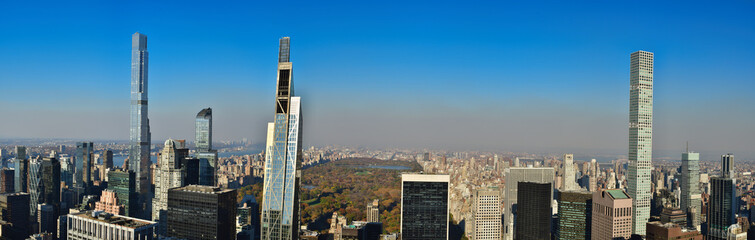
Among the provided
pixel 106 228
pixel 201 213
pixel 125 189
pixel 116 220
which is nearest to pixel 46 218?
pixel 125 189

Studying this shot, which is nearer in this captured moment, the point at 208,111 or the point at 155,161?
the point at 155,161

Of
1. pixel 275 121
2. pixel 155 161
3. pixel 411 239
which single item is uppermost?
pixel 275 121

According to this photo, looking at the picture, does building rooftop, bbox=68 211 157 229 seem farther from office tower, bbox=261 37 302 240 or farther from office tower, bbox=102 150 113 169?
office tower, bbox=102 150 113 169

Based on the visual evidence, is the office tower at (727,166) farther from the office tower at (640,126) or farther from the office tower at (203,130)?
the office tower at (203,130)

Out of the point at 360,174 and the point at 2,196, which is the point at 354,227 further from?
the point at 2,196

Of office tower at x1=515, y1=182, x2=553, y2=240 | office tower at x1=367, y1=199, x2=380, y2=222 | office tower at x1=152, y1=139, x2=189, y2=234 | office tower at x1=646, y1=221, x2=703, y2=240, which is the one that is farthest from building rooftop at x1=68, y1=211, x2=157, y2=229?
office tower at x1=515, y1=182, x2=553, y2=240

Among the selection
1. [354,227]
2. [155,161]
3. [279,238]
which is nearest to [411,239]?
[354,227]
